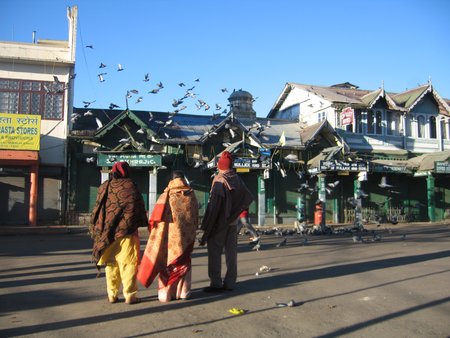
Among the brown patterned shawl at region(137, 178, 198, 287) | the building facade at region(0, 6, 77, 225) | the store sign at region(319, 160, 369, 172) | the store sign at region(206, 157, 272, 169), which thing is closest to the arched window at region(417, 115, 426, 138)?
the store sign at region(319, 160, 369, 172)

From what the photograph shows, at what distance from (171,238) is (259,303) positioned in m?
1.45

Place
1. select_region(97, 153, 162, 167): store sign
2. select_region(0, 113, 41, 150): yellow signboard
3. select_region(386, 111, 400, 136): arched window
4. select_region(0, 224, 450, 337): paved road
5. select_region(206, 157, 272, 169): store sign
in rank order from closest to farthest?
select_region(0, 224, 450, 337): paved road, select_region(0, 113, 41, 150): yellow signboard, select_region(97, 153, 162, 167): store sign, select_region(206, 157, 272, 169): store sign, select_region(386, 111, 400, 136): arched window

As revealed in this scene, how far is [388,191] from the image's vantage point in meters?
25.7

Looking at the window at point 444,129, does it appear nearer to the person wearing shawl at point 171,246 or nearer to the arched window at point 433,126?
the arched window at point 433,126

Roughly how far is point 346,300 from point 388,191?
20960 mm

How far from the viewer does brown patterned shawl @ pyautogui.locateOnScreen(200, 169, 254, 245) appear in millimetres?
6555

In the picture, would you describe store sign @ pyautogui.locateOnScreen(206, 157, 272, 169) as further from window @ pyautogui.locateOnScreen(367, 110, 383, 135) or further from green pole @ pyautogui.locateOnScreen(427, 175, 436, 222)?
green pole @ pyautogui.locateOnScreen(427, 175, 436, 222)

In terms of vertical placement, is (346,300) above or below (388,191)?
below

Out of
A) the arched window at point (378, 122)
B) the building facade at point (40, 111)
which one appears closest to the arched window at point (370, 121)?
the arched window at point (378, 122)

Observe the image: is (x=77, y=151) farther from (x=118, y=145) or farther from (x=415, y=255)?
(x=415, y=255)

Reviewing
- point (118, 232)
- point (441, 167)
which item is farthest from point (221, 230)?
point (441, 167)

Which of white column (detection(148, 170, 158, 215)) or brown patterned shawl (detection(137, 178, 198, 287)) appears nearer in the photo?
brown patterned shawl (detection(137, 178, 198, 287))

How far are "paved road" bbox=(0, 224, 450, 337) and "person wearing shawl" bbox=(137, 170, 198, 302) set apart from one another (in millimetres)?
247

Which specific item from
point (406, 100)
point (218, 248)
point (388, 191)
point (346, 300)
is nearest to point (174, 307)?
point (218, 248)
